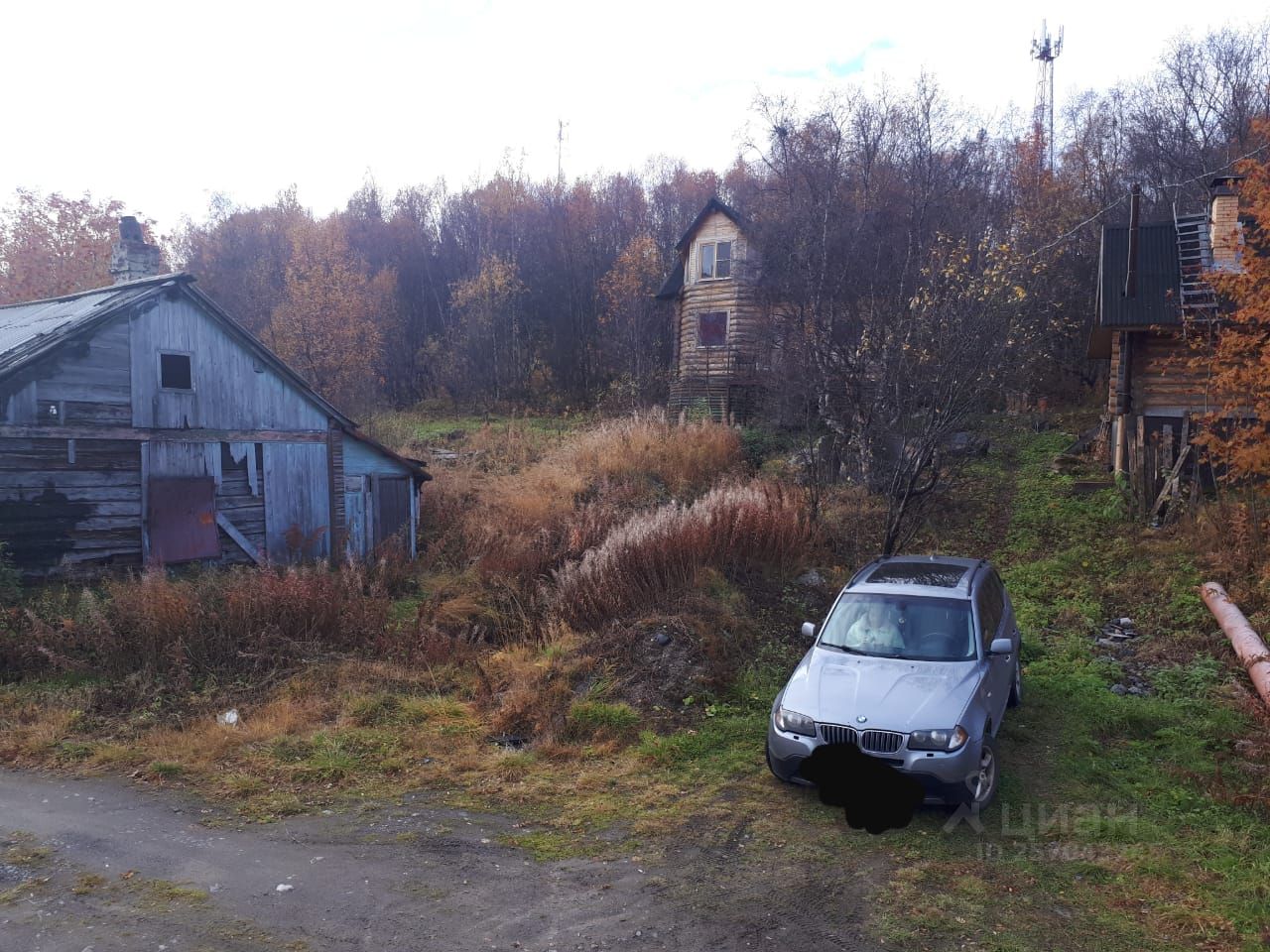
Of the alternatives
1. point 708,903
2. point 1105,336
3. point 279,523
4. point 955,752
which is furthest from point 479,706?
point 1105,336

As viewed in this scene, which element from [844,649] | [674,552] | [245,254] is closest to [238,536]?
[674,552]

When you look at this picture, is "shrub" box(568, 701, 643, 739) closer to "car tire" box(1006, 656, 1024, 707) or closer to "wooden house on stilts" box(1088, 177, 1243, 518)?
"car tire" box(1006, 656, 1024, 707)

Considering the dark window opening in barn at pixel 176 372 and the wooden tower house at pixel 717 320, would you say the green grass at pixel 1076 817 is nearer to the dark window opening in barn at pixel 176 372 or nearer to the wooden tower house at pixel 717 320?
the dark window opening in barn at pixel 176 372

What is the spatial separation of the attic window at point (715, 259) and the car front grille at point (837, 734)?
25563mm

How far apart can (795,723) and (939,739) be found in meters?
1.09

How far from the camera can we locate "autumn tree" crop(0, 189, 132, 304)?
3628 centimetres

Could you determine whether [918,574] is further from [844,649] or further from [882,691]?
[882,691]

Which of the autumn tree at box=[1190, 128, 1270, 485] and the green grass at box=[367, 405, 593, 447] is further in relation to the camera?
the green grass at box=[367, 405, 593, 447]

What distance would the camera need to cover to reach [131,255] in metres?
17.2

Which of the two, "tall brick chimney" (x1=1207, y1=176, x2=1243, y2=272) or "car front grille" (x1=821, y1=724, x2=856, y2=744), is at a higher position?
"tall brick chimney" (x1=1207, y1=176, x2=1243, y2=272)

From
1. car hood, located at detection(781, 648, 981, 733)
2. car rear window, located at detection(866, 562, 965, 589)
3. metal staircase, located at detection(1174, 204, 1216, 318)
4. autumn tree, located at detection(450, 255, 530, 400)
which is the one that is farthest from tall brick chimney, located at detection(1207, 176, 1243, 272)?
autumn tree, located at detection(450, 255, 530, 400)

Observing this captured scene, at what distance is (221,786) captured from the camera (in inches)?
281

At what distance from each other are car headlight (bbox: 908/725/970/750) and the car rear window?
6.76 ft

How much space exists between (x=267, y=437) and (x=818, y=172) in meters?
16.2
